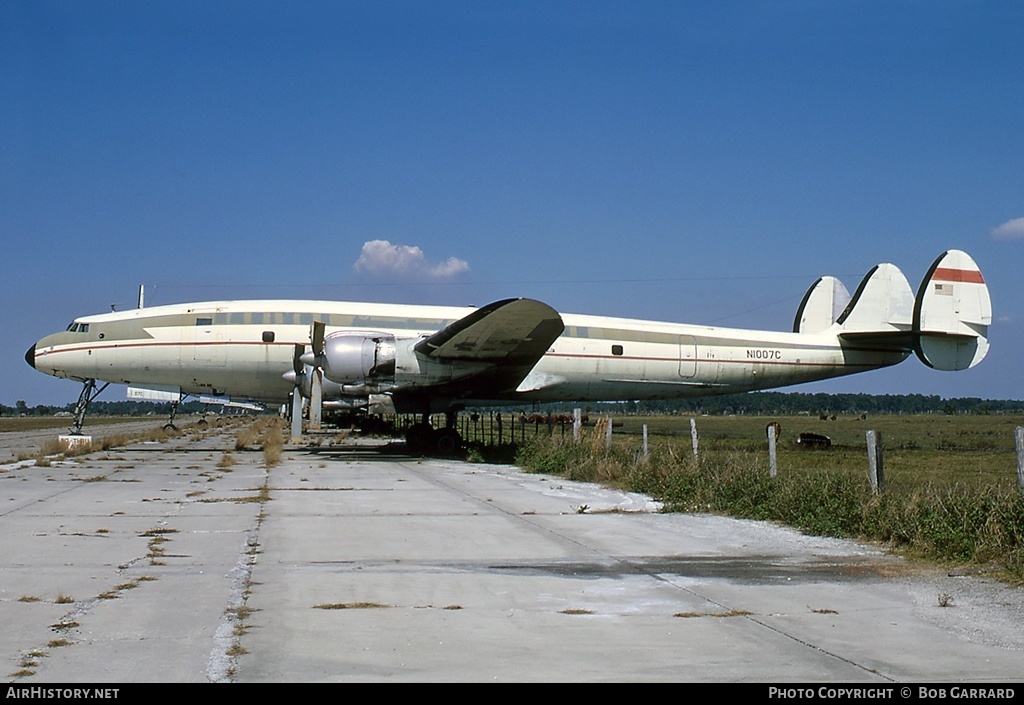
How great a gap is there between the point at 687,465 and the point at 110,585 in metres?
9.82

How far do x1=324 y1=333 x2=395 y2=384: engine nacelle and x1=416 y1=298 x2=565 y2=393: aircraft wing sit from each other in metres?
0.95

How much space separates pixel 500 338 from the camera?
21.9m

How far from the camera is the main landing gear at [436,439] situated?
25.1m

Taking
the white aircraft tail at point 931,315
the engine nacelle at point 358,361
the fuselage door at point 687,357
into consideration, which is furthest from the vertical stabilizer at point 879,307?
the engine nacelle at point 358,361

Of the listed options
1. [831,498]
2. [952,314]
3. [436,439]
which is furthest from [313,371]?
[952,314]

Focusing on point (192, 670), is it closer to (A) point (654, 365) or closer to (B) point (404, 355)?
(B) point (404, 355)

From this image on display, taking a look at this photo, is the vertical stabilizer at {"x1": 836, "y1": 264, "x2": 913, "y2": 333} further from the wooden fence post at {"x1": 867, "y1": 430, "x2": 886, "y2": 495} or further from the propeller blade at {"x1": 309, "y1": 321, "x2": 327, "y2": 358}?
the wooden fence post at {"x1": 867, "y1": 430, "x2": 886, "y2": 495}

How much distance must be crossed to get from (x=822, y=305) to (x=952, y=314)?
436cm

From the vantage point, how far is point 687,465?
49.1 feet

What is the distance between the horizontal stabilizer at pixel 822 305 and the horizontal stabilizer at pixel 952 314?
3.10 metres

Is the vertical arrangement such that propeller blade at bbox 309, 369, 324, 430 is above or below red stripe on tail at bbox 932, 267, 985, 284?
below

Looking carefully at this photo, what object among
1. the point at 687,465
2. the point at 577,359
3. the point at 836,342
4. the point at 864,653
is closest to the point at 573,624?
the point at 864,653

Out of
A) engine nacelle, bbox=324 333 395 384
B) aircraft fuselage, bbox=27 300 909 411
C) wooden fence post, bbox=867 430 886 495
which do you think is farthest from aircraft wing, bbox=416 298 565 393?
wooden fence post, bbox=867 430 886 495

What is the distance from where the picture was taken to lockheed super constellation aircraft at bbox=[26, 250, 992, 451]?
74.3ft
